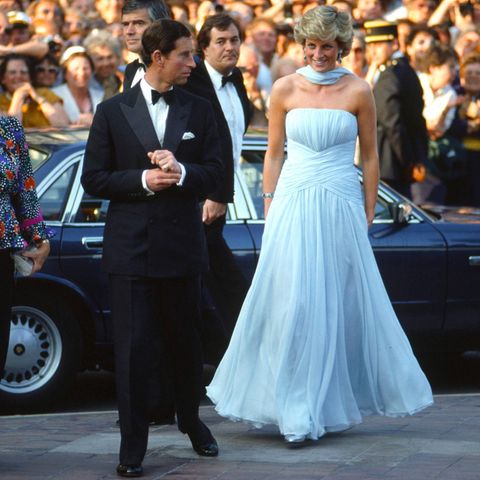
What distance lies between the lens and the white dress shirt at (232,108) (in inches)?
319

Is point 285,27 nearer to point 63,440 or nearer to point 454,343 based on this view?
point 454,343

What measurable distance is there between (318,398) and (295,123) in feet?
4.33

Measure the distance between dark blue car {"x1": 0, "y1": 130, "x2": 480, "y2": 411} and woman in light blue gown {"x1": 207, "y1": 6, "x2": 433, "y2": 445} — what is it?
1.56 meters

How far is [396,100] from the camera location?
12656mm

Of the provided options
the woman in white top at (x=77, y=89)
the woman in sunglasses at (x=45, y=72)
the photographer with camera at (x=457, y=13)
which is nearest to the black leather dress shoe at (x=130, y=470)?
the woman in white top at (x=77, y=89)

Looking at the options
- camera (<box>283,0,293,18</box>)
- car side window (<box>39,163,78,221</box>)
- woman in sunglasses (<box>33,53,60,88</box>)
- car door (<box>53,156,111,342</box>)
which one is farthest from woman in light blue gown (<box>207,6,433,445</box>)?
camera (<box>283,0,293,18</box>)

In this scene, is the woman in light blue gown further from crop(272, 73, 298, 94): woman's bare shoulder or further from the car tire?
the car tire

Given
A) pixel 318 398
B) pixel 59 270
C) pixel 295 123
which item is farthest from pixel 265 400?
pixel 59 270

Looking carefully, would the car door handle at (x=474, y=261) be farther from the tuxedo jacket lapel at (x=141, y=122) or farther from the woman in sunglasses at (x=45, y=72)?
the woman in sunglasses at (x=45, y=72)

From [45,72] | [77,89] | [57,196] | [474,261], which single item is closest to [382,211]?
[474,261]

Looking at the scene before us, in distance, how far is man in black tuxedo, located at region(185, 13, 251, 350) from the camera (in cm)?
788

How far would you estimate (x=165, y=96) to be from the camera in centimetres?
648

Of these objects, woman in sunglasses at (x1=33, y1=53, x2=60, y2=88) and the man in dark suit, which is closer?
woman in sunglasses at (x1=33, y1=53, x2=60, y2=88)

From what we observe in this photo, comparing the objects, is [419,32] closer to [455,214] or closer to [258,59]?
[258,59]
